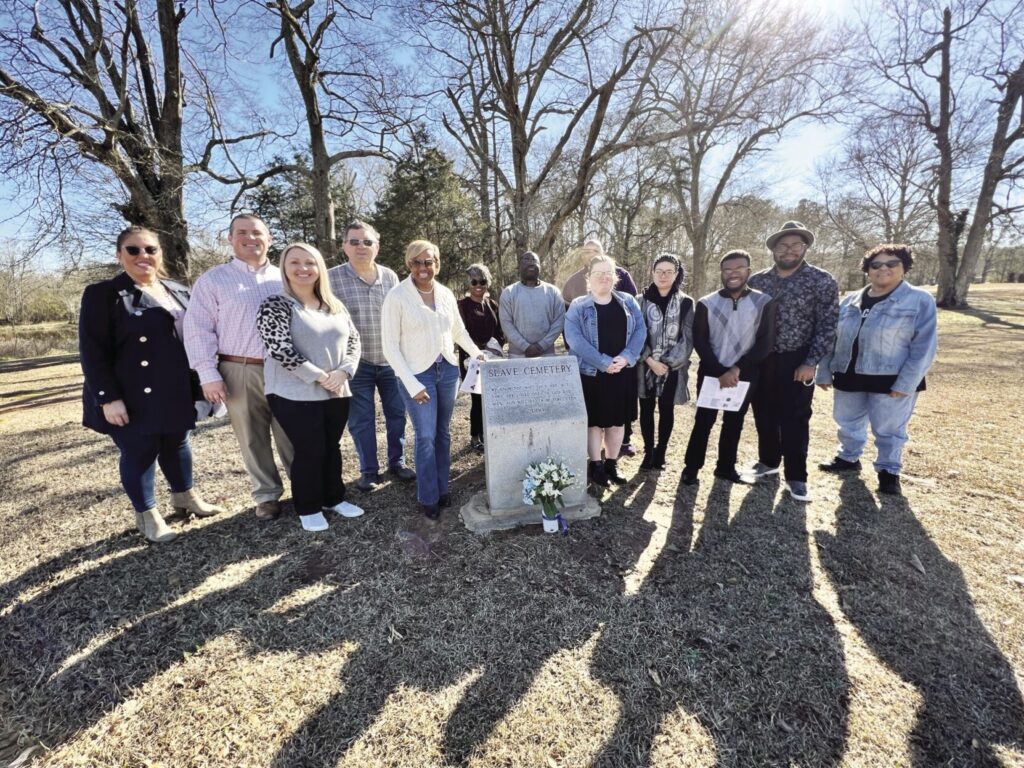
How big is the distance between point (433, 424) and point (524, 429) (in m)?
0.69

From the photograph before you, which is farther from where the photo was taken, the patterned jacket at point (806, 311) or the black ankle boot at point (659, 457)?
the black ankle boot at point (659, 457)

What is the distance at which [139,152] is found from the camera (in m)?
7.61

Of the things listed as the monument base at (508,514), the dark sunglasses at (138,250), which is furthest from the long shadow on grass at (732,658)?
the dark sunglasses at (138,250)

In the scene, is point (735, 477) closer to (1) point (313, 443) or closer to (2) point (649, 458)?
(2) point (649, 458)

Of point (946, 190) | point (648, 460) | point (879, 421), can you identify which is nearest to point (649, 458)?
point (648, 460)

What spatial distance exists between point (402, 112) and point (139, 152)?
5438 millimetres

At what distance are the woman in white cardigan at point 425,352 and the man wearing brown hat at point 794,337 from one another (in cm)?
259

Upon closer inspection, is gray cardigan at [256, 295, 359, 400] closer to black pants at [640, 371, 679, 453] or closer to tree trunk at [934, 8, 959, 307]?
black pants at [640, 371, 679, 453]

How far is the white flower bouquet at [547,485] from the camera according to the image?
10.2 feet

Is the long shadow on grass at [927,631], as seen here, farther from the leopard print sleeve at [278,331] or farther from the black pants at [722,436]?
the leopard print sleeve at [278,331]

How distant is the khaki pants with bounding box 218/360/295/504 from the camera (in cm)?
302

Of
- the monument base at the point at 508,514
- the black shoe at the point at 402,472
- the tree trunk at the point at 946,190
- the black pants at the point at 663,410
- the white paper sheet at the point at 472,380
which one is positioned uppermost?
the tree trunk at the point at 946,190

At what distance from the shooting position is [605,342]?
3.64 meters

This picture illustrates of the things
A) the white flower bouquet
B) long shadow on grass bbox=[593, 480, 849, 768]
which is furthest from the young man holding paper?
the white flower bouquet
